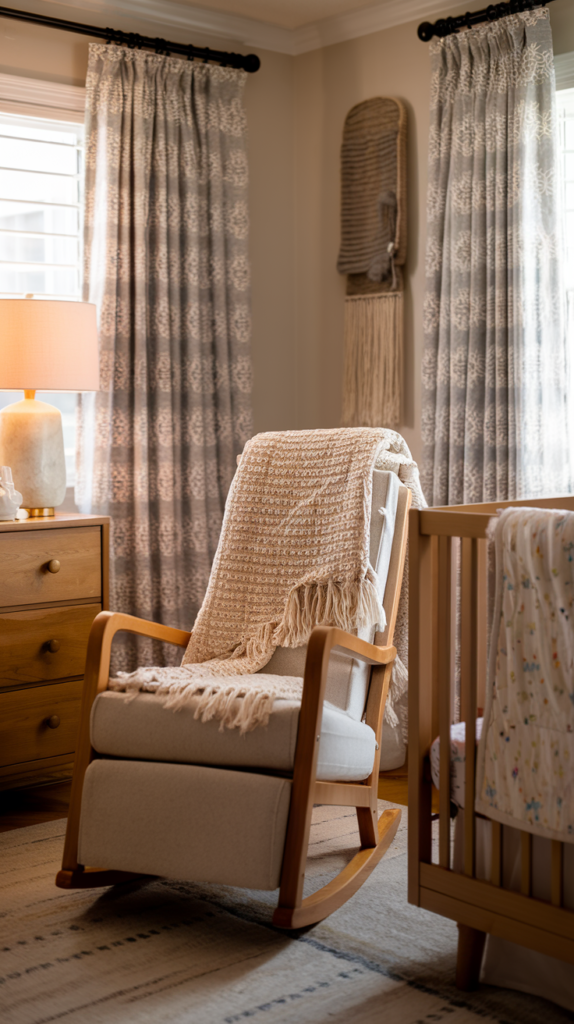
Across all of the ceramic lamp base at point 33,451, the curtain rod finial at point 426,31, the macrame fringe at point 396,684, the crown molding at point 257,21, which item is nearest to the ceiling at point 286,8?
the crown molding at point 257,21

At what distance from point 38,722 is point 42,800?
256mm

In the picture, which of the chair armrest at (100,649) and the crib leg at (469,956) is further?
the chair armrest at (100,649)

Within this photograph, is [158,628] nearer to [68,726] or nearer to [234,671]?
[234,671]

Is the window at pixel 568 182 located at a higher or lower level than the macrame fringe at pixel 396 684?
higher

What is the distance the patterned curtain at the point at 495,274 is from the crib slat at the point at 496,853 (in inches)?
56.6

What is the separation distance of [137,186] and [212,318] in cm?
51

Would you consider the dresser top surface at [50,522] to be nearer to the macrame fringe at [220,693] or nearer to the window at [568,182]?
the macrame fringe at [220,693]

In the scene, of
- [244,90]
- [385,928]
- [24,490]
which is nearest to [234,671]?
[385,928]

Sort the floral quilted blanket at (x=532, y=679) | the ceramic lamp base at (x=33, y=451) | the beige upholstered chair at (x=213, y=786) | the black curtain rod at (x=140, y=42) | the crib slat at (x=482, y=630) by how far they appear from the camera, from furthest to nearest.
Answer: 1. the black curtain rod at (x=140, y=42)
2. the ceramic lamp base at (x=33, y=451)
3. the crib slat at (x=482, y=630)
4. the beige upholstered chair at (x=213, y=786)
5. the floral quilted blanket at (x=532, y=679)

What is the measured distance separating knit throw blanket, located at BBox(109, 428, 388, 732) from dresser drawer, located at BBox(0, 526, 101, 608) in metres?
0.46

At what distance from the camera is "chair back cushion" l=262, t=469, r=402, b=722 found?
2264mm

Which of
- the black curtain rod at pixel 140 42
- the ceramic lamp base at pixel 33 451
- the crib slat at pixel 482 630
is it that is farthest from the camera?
the black curtain rod at pixel 140 42

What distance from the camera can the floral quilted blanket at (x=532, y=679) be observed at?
1551mm

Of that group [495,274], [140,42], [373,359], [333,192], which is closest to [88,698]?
[495,274]
